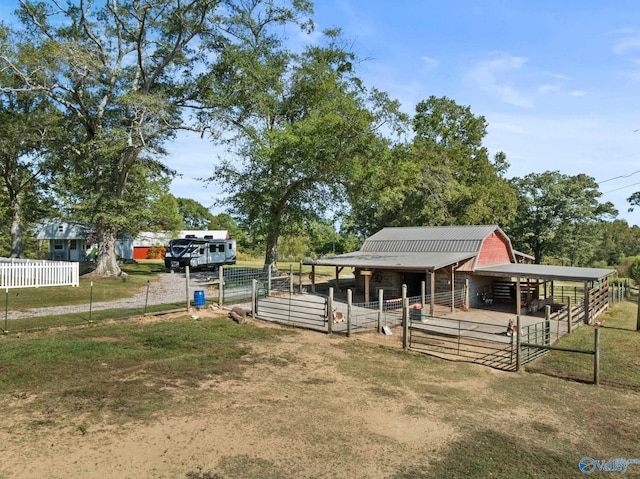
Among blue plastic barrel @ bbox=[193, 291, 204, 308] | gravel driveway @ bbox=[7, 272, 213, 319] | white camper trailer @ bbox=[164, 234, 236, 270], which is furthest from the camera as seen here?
white camper trailer @ bbox=[164, 234, 236, 270]

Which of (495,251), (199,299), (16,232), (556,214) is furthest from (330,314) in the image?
(556,214)

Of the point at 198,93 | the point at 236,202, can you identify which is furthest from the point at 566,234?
the point at 198,93

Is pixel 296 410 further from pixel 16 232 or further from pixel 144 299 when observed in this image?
pixel 16 232

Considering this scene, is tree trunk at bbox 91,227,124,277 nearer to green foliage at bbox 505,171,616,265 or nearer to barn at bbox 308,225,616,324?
barn at bbox 308,225,616,324

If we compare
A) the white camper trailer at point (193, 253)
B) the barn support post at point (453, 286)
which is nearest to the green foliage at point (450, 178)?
the barn support post at point (453, 286)

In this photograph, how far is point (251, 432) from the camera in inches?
272

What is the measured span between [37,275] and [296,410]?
64.5 ft

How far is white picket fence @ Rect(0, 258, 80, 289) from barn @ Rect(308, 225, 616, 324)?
1332 centimetres

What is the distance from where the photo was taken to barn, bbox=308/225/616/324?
2153cm

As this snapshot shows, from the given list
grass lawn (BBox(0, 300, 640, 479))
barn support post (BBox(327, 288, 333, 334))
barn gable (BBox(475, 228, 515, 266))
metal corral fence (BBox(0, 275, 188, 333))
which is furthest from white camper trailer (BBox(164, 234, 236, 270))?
barn gable (BBox(475, 228, 515, 266))

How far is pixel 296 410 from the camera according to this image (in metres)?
7.96

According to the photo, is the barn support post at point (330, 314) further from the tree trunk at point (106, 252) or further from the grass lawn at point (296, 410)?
the tree trunk at point (106, 252)

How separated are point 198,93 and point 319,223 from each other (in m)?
12.8

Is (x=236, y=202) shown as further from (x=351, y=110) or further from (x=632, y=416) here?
(x=632, y=416)
